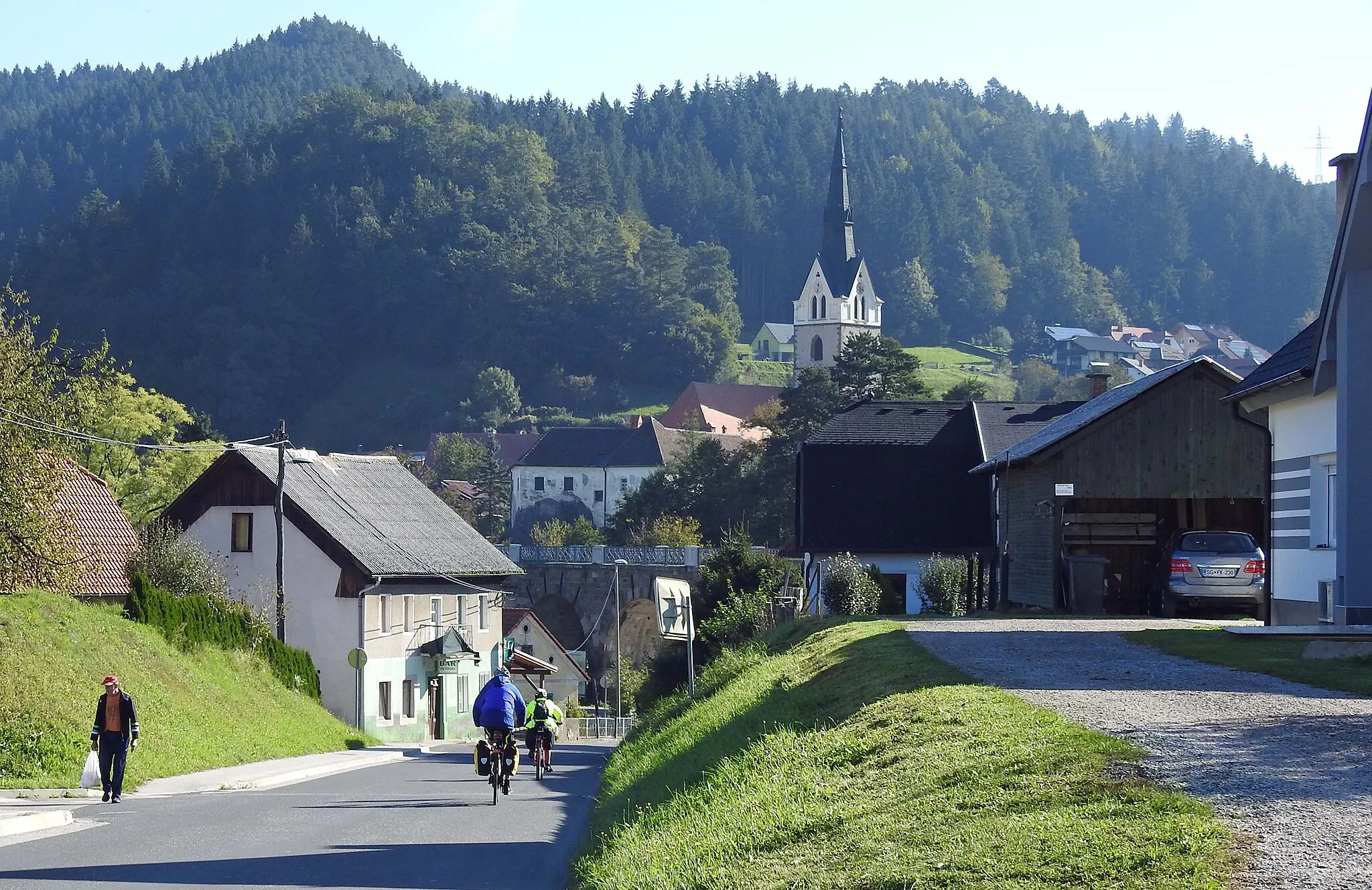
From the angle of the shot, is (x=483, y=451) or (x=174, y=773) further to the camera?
(x=483, y=451)

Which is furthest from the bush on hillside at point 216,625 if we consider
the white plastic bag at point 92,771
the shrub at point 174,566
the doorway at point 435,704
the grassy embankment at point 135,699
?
the white plastic bag at point 92,771

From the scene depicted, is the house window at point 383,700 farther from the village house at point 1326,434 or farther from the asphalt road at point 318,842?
the village house at point 1326,434

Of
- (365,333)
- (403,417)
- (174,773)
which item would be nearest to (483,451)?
(403,417)

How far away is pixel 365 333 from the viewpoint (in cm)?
19525

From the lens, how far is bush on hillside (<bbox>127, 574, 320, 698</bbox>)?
3531cm

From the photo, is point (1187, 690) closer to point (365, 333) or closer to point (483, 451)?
point (483, 451)

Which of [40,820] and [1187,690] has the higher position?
[1187,690]

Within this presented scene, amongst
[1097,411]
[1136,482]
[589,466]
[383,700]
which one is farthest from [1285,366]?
[589,466]

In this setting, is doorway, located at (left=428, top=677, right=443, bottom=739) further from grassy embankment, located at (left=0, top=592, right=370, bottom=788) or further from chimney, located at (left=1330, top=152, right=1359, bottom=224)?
chimney, located at (left=1330, top=152, right=1359, bottom=224)

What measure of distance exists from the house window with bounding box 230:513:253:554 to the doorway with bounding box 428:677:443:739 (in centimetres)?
755

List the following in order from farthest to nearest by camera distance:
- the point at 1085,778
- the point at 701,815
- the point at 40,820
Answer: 1. the point at 40,820
2. the point at 701,815
3. the point at 1085,778

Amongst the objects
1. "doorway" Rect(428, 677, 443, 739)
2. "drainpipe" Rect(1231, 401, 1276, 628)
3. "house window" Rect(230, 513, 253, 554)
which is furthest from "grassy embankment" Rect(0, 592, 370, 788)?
"drainpipe" Rect(1231, 401, 1276, 628)

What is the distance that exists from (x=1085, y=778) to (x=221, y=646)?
100ft

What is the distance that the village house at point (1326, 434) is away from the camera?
19234 millimetres
